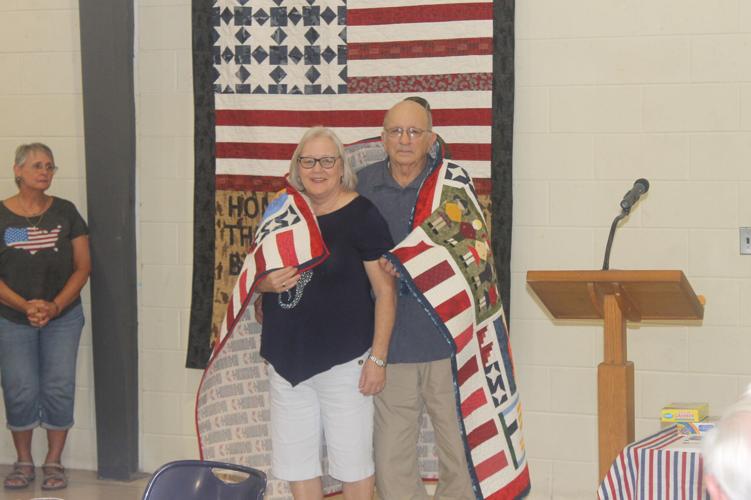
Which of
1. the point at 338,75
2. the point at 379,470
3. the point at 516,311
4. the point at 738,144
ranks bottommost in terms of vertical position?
the point at 379,470

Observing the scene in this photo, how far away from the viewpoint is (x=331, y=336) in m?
3.50

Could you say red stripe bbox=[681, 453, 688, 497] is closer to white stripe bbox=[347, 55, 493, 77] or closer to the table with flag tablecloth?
the table with flag tablecloth

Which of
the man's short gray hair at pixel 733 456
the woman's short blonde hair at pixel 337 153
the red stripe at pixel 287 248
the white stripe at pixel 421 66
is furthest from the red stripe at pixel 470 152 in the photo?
the man's short gray hair at pixel 733 456

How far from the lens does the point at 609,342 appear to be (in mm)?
3221

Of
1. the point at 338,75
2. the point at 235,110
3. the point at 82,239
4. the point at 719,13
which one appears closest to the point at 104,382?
the point at 82,239

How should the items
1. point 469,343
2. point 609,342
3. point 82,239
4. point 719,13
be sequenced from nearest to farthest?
point 609,342 < point 469,343 < point 719,13 < point 82,239

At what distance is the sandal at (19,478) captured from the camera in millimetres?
4941

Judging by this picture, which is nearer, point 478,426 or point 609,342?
point 609,342

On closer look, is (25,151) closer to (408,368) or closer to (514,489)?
(408,368)

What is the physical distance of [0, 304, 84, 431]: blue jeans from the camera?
4.92 metres

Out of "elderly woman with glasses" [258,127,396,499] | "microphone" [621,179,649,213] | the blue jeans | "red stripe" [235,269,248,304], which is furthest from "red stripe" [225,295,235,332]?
the blue jeans

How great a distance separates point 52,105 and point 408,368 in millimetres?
2566

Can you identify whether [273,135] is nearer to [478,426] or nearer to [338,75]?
[338,75]

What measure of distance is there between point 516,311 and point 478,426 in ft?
3.45
